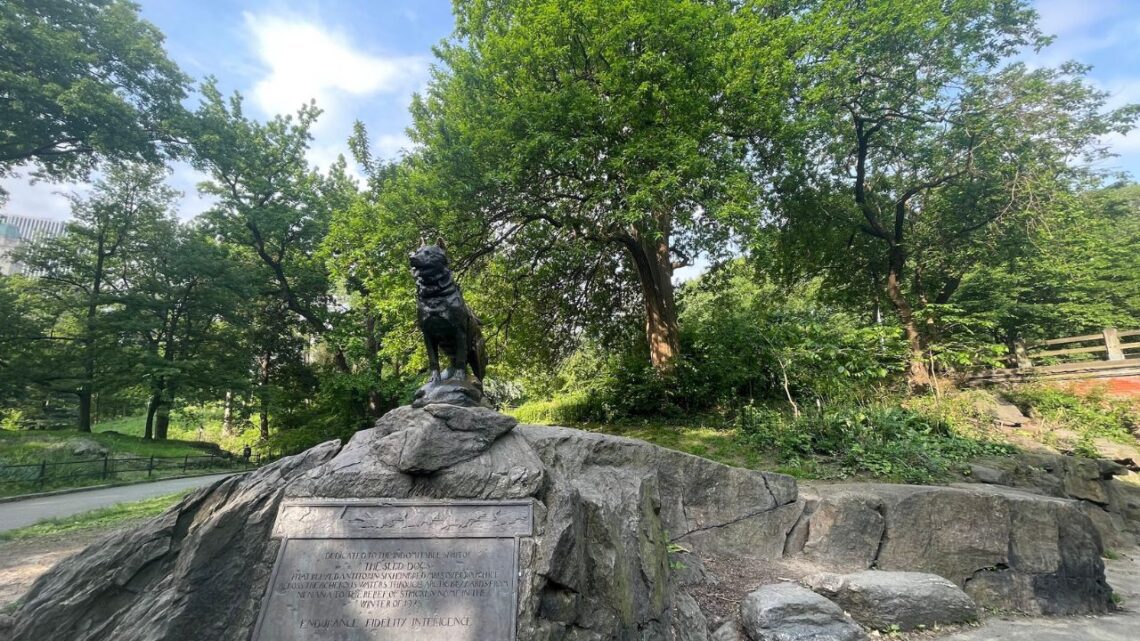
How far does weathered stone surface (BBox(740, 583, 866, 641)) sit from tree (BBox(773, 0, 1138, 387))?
7884 millimetres

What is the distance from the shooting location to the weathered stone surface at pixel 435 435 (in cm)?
372

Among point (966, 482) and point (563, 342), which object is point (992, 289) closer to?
point (966, 482)

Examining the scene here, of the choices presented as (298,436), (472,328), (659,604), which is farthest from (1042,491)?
(298,436)

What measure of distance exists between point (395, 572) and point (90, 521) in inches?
345

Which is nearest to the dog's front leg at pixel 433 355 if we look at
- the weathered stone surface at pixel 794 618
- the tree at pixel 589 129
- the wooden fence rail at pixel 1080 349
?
the weathered stone surface at pixel 794 618

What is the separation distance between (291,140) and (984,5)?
76.7 feet

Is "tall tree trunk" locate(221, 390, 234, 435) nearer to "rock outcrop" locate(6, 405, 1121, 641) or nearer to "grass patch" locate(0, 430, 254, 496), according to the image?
"grass patch" locate(0, 430, 254, 496)

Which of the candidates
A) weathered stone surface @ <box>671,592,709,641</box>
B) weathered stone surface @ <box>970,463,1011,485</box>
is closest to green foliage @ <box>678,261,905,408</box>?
weathered stone surface @ <box>970,463,1011,485</box>

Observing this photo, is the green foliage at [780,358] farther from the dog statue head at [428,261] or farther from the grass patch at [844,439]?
the dog statue head at [428,261]

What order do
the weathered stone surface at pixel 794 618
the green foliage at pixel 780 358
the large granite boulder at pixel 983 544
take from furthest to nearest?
1. the green foliage at pixel 780 358
2. the large granite boulder at pixel 983 544
3. the weathered stone surface at pixel 794 618

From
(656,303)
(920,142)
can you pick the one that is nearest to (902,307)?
(920,142)

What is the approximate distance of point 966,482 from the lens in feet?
23.4

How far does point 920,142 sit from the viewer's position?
43.3ft

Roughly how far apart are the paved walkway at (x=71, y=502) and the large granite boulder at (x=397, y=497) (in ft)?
18.5
